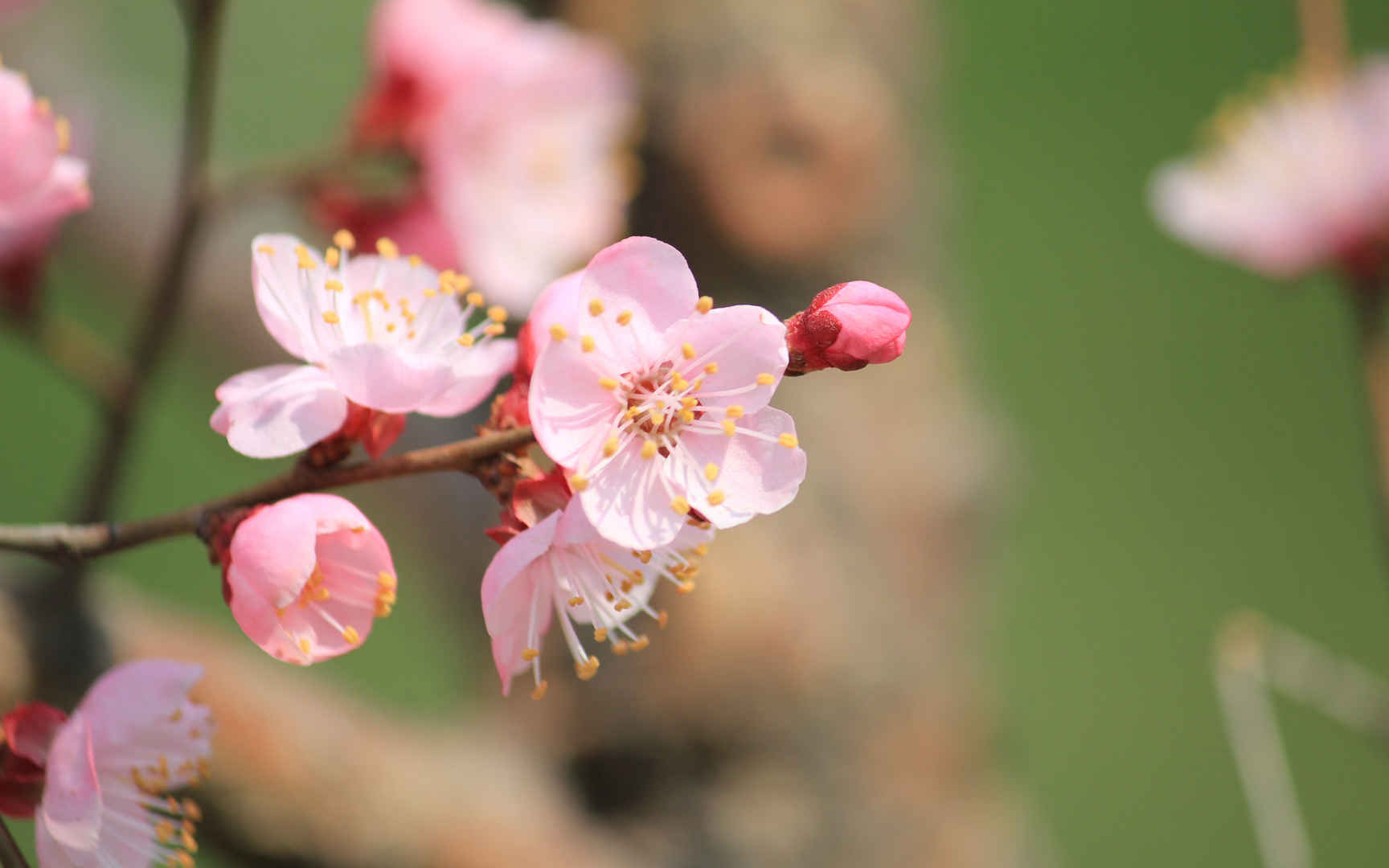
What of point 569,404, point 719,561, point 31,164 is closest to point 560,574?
point 569,404

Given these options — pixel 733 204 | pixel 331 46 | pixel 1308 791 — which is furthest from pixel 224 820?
pixel 1308 791

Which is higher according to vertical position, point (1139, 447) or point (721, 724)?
point (721, 724)

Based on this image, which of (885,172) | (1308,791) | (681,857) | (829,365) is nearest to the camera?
(829,365)

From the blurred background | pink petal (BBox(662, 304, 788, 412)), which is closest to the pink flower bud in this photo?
pink petal (BBox(662, 304, 788, 412))

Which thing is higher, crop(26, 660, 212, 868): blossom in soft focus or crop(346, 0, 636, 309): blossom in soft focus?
crop(346, 0, 636, 309): blossom in soft focus

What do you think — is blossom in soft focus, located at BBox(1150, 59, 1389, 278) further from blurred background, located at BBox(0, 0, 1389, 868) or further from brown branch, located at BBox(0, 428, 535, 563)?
brown branch, located at BBox(0, 428, 535, 563)

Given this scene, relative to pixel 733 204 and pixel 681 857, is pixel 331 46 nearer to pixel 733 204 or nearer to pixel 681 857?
pixel 733 204

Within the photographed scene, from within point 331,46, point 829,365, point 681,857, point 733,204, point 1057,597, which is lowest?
point 1057,597
